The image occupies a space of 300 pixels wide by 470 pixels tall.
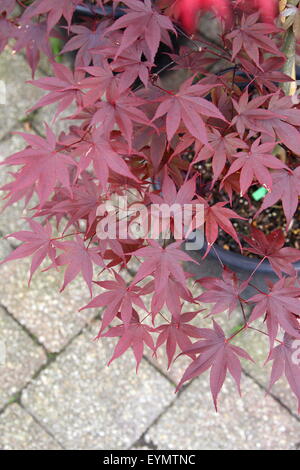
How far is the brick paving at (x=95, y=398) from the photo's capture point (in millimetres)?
1692

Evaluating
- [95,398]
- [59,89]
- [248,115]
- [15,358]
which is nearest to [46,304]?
[15,358]

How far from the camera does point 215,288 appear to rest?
1.16 m

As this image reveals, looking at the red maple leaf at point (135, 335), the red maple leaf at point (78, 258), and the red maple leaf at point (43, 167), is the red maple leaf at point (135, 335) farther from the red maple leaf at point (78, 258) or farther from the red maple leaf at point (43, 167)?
the red maple leaf at point (43, 167)

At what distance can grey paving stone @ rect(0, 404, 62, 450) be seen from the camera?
5.55 ft

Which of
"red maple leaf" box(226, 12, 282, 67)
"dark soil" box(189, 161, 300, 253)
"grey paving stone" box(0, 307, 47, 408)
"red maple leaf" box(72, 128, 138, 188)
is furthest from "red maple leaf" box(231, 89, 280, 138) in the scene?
"grey paving stone" box(0, 307, 47, 408)

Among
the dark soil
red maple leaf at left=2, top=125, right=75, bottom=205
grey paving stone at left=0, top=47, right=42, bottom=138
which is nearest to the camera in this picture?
red maple leaf at left=2, top=125, right=75, bottom=205

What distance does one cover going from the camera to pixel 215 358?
45.1 inches

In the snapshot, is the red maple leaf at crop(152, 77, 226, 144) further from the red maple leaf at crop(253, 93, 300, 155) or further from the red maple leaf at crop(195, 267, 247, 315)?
the red maple leaf at crop(195, 267, 247, 315)

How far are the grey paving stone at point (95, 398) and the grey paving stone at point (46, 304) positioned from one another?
68mm

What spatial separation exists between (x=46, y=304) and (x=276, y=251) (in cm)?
90

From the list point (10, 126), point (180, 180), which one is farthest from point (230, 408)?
point (10, 126)

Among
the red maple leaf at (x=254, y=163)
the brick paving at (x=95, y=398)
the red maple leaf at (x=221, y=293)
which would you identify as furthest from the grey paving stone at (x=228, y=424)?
the red maple leaf at (x=254, y=163)

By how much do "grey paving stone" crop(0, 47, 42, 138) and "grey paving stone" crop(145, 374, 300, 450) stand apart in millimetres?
1164
